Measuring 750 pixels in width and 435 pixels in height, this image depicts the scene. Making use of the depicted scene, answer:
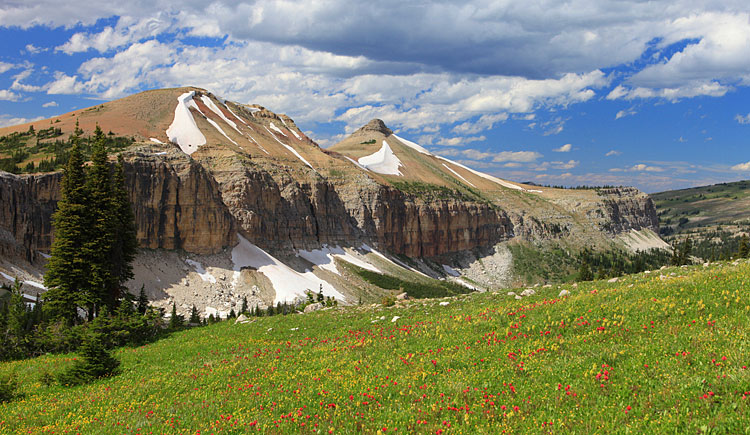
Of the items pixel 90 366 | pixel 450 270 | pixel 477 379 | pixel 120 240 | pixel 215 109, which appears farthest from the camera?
pixel 450 270

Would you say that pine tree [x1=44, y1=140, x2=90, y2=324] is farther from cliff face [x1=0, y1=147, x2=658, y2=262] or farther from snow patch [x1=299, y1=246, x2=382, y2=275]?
snow patch [x1=299, y1=246, x2=382, y2=275]

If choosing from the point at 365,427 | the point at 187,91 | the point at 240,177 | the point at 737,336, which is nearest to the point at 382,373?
the point at 365,427

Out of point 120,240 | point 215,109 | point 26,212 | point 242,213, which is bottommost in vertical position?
point 120,240

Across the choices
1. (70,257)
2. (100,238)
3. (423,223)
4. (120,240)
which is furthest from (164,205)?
(423,223)

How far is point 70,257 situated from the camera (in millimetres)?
31344

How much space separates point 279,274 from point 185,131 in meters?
56.1

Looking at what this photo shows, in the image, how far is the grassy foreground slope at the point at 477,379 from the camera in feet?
33.3

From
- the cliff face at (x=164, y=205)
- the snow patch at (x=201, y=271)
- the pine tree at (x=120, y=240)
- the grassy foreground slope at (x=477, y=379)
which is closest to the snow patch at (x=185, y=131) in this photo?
the cliff face at (x=164, y=205)

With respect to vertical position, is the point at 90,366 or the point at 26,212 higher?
the point at 26,212

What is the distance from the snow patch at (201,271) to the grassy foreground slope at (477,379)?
67.8 m

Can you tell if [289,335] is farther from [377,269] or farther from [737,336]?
→ [377,269]

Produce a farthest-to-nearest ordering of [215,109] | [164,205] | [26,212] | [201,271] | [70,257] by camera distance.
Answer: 1. [215,109]
2. [164,205]
3. [201,271]
4. [26,212]
5. [70,257]

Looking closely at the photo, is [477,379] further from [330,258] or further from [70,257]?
[330,258]

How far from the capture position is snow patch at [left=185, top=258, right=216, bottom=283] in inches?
3381
